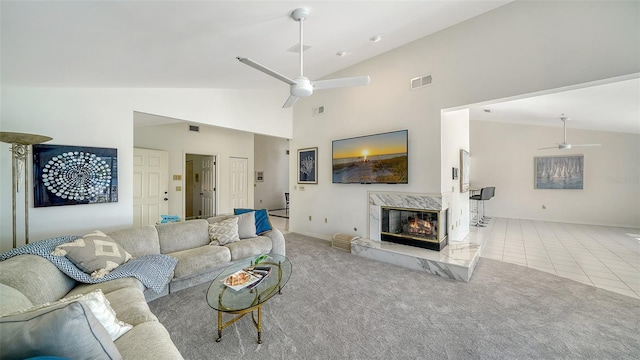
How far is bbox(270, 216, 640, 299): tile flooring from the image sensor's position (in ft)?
10.5

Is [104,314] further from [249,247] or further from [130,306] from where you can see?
[249,247]

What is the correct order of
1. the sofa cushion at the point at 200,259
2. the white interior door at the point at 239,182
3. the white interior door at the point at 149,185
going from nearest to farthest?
the sofa cushion at the point at 200,259, the white interior door at the point at 149,185, the white interior door at the point at 239,182

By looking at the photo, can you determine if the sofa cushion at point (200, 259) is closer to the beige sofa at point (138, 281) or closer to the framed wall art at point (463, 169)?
the beige sofa at point (138, 281)

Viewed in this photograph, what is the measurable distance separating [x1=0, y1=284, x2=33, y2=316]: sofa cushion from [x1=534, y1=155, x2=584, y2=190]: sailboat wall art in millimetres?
10135

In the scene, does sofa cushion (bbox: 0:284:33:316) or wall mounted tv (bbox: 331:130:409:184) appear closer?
sofa cushion (bbox: 0:284:33:316)

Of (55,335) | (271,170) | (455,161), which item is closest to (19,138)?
Answer: (55,335)

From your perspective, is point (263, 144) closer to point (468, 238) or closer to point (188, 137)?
point (188, 137)

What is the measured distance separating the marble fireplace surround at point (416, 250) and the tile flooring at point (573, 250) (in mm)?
1029

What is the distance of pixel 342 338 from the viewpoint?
2002 mm

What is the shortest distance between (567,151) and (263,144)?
965 centimetres

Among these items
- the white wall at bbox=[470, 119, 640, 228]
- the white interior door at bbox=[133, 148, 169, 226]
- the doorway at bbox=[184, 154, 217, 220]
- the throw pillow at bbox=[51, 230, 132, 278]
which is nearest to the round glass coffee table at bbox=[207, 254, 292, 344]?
the throw pillow at bbox=[51, 230, 132, 278]

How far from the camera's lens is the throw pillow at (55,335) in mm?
899

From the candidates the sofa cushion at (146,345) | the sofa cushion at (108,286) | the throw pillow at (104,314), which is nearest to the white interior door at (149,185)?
the sofa cushion at (108,286)

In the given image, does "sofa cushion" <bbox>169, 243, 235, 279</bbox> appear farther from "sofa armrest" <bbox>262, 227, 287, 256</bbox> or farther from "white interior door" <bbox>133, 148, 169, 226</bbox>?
"white interior door" <bbox>133, 148, 169, 226</bbox>
